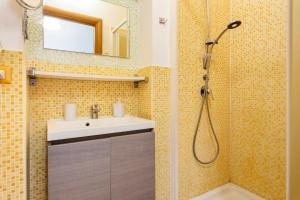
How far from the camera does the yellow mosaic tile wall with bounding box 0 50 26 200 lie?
34.5 inches

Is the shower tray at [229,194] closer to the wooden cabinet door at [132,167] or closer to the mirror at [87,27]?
the wooden cabinet door at [132,167]

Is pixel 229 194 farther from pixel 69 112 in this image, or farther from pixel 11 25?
pixel 11 25

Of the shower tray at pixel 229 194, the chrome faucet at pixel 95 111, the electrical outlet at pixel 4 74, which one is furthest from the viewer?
the shower tray at pixel 229 194

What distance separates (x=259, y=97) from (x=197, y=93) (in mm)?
596

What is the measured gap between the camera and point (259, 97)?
1.65 meters

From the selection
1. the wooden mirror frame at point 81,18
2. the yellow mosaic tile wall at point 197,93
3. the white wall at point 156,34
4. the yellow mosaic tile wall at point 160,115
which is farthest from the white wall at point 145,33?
the wooden mirror frame at point 81,18

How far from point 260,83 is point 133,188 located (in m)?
1.47

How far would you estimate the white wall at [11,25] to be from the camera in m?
0.88

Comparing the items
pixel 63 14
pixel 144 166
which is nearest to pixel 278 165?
pixel 144 166

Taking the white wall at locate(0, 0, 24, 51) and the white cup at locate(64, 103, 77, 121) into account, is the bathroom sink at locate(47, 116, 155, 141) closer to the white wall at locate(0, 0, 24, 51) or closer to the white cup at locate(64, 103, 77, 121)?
the white cup at locate(64, 103, 77, 121)

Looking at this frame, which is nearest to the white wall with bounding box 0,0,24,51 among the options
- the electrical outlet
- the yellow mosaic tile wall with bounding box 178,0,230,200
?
the electrical outlet

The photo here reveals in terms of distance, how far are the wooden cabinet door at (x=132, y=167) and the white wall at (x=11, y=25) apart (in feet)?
2.50

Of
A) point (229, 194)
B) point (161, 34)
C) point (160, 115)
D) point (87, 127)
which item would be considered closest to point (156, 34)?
point (161, 34)

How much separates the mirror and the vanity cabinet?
2.64 feet
